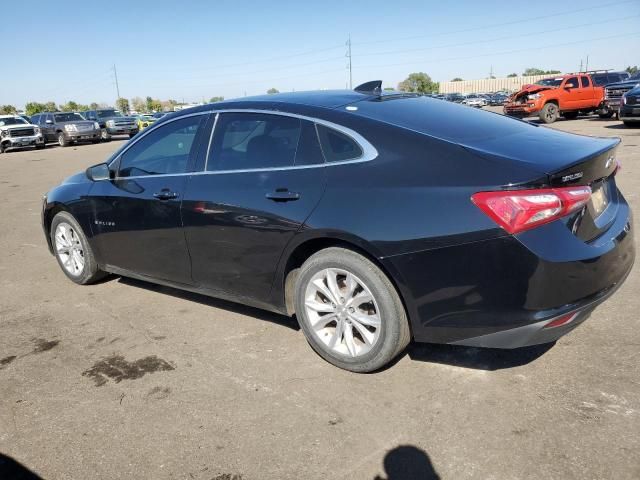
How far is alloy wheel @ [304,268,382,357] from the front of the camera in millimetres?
3061

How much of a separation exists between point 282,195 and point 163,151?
1464 millimetres

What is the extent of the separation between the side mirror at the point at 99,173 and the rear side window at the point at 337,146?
2235 millimetres

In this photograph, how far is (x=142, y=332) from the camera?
400 centimetres

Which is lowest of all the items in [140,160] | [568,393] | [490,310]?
[568,393]

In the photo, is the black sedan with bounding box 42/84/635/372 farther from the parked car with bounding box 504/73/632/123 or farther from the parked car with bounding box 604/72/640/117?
the parked car with bounding box 604/72/640/117

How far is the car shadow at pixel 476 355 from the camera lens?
3248mm

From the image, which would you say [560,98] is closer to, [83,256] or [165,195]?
[83,256]

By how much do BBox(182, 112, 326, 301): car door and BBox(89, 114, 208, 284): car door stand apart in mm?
167

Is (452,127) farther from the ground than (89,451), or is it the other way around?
(452,127)

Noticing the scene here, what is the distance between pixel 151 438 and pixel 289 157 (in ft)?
5.92

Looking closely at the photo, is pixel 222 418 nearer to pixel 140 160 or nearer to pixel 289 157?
pixel 289 157

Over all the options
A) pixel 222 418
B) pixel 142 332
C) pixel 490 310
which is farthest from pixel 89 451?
pixel 490 310

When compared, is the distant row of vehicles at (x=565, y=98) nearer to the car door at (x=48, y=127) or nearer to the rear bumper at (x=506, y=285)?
the rear bumper at (x=506, y=285)

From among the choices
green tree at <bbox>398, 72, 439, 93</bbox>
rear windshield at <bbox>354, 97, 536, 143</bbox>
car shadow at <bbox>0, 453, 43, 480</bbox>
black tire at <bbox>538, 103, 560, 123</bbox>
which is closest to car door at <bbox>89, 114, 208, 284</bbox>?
rear windshield at <bbox>354, 97, 536, 143</bbox>
